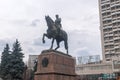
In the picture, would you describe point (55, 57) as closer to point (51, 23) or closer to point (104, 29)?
point (51, 23)

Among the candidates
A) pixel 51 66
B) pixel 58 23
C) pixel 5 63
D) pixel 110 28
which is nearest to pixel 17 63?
pixel 5 63

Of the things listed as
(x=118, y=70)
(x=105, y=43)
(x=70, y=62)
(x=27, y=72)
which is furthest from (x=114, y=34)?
(x=70, y=62)

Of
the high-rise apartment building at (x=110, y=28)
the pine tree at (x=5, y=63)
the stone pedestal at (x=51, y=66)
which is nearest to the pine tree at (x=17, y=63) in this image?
the pine tree at (x=5, y=63)

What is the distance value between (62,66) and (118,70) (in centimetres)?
4953

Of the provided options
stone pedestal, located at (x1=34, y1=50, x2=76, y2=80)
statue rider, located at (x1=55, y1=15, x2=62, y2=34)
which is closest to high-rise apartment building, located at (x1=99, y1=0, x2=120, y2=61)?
statue rider, located at (x1=55, y1=15, x2=62, y2=34)

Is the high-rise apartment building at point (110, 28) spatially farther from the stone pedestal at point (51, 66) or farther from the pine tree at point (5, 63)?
the stone pedestal at point (51, 66)

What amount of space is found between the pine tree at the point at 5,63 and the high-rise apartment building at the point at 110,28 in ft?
148

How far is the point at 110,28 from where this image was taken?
86.4m

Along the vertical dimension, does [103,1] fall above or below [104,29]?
above

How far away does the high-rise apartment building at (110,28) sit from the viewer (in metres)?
83.8

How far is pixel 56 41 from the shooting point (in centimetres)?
2098

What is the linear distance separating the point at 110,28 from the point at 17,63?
53.3m

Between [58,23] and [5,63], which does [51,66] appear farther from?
[5,63]

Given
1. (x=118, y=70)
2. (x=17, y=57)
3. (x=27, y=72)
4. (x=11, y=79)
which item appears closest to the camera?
(x=27, y=72)
